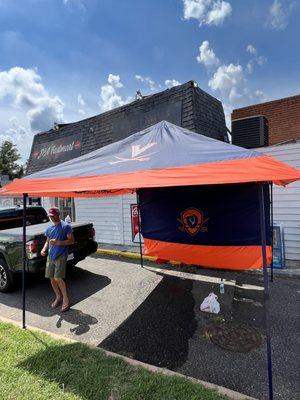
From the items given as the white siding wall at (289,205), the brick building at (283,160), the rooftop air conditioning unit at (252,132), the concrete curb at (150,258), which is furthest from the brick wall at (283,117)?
the concrete curb at (150,258)

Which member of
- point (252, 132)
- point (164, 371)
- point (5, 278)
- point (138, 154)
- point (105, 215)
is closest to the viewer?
point (164, 371)

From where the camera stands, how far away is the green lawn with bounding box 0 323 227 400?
299 centimetres

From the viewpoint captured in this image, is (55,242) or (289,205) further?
(289,205)

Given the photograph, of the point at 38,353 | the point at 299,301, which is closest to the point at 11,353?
the point at 38,353

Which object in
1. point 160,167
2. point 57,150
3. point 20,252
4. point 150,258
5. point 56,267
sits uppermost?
point 57,150

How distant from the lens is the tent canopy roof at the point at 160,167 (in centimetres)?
318

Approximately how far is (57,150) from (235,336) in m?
10.1

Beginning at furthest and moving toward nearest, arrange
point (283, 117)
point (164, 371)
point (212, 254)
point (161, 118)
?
point (283, 117), point (161, 118), point (212, 254), point (164, 371)

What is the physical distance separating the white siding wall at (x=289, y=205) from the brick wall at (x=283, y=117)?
5.82 metres

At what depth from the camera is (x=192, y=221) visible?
5.90m

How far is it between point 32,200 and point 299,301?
37.7 ft

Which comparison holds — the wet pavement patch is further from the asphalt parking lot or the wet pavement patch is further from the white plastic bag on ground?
the white plastic bag on ground

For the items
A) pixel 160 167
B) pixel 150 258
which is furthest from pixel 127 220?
pixel 160 167

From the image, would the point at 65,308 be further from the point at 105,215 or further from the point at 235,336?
the point at 105,215
